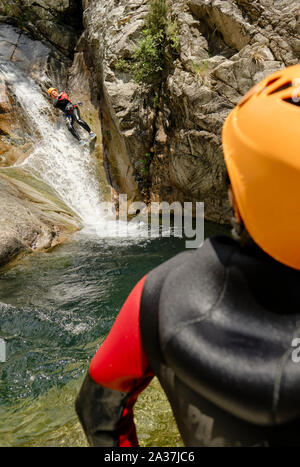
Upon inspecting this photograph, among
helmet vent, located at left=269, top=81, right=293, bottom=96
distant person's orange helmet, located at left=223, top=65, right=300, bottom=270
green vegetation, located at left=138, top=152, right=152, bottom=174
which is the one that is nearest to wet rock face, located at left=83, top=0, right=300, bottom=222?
green vegetation, located at left=138, top=152, right=152, bottom=174

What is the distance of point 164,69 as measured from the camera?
26.0ft

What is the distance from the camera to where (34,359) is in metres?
2.71

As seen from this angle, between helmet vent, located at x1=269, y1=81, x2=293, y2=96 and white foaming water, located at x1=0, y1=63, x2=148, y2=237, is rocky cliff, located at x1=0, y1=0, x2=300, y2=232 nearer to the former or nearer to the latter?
white foaming water, located at x1=0, y1=63, x2=148, y2=237

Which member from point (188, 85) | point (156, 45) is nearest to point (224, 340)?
point (188, 85)

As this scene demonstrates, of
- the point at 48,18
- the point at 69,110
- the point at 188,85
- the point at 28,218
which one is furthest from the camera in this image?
the point at 48,18

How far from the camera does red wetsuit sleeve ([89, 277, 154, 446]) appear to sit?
794 millimetres

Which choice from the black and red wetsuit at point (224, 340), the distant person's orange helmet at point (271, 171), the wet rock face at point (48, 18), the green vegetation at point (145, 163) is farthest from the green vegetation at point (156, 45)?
the black and red wetsuit at point (224, 340)

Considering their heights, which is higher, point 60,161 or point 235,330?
point 235,330

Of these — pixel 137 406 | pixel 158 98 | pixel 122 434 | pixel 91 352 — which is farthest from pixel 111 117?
pixel 122 434

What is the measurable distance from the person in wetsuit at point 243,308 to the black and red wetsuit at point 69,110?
10575 millimetres

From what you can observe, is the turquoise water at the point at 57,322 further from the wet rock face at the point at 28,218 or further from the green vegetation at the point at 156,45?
the green vegetation at the point at 156,45

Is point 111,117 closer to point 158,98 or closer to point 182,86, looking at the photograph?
point 158,98
